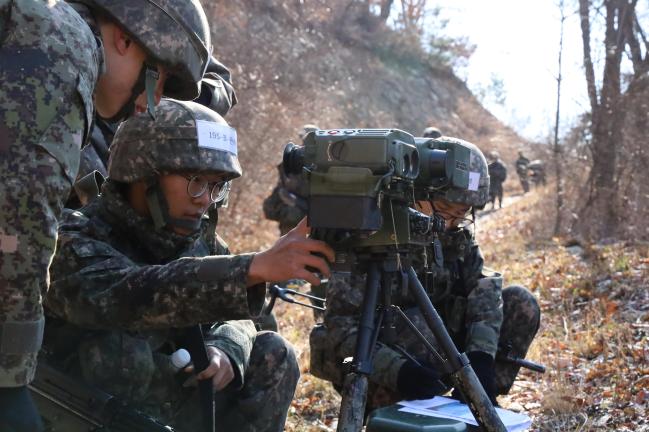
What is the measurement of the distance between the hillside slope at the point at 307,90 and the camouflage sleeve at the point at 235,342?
10876mm

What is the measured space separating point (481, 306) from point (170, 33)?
237cm

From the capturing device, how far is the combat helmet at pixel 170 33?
8.99 feet

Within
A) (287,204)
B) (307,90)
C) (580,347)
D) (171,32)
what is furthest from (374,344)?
(307,90)

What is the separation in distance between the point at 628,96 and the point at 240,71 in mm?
8387

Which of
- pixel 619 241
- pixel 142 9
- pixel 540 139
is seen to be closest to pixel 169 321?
pixel 142 9

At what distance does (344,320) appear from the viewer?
418 centimetres

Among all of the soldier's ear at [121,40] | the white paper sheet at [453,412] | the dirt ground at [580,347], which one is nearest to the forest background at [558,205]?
the dirt ground at [580,347]

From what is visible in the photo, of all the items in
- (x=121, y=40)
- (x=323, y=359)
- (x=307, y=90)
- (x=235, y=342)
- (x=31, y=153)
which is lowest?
(x=323, y=359)

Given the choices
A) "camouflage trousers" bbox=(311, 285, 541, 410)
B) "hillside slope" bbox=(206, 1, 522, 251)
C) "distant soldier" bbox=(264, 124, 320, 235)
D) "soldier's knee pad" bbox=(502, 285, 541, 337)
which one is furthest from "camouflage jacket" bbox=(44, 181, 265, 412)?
"hillside slope" bbox=(206, 1, 522, 251)

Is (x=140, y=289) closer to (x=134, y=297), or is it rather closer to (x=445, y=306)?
(x=134, y=297)

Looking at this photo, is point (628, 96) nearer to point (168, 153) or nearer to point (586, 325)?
point (586, 325)

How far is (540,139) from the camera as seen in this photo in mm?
19266

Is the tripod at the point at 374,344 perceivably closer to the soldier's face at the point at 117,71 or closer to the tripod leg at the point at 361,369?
the tripod leg at the point at 361,369

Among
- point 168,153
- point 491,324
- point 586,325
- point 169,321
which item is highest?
point 168,153
